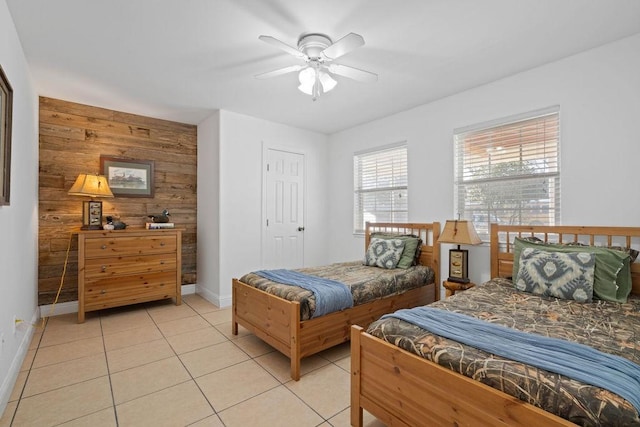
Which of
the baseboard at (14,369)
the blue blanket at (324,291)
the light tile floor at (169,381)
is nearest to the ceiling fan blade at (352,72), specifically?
the blue blanket at (324,291)

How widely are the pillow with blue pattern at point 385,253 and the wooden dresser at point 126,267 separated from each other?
249 centimetres

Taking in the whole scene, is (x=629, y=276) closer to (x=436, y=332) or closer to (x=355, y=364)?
(x=436, y=332)

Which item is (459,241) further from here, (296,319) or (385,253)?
(296,319)

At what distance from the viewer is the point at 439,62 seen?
2.69 m

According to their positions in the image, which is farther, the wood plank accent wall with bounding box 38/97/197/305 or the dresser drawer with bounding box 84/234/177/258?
the wood plank accent wall with bounding box 38/97/197/305

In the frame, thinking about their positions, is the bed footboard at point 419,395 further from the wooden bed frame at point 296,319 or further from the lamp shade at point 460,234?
the lamp shade at point 460,234

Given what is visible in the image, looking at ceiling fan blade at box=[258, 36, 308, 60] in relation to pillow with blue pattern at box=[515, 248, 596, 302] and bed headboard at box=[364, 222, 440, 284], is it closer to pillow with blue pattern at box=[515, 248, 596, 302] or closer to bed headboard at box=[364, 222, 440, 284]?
bed headboard at box=[364, 222, 440, 284]

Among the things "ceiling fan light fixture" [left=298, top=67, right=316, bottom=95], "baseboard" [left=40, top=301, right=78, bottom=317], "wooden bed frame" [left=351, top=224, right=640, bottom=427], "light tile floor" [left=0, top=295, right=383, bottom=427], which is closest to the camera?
"wooden bed frame" [left=351, top=224, right=640, bottom=427]

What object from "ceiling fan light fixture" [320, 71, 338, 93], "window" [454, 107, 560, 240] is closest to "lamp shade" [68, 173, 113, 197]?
"ceiling fan light fixture" [320, 71, 338, 93]

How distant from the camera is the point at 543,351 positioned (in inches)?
50.9

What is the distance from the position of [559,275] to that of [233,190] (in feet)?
11.5

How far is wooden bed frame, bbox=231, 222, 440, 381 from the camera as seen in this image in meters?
2.23

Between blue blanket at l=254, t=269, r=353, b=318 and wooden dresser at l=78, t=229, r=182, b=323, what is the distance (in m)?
1.77

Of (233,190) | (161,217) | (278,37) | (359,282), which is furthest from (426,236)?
(161,217)
